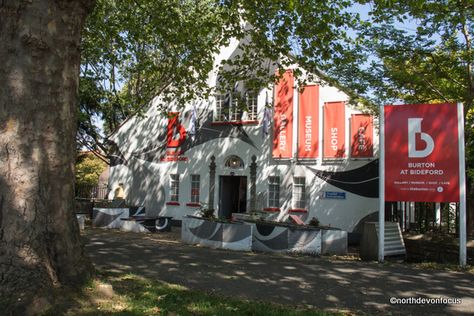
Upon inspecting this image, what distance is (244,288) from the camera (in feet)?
22.9

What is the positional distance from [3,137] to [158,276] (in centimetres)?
361

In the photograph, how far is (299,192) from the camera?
19.1 meters

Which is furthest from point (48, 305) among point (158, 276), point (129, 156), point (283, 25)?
point (129, 156)

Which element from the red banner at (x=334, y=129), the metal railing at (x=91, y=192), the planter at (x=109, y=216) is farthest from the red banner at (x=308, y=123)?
the metal railing at (x=91, y=192)

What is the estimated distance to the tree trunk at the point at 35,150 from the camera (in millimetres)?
4953

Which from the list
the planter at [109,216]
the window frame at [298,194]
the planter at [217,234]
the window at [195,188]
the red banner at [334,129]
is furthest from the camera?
the window at [195,188]

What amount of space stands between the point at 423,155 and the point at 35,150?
8808mm

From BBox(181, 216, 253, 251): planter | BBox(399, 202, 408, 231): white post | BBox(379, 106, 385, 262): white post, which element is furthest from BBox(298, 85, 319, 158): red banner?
BBox(379, 106, 385, 262): white post

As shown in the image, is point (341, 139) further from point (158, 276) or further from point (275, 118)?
point (158, 276)

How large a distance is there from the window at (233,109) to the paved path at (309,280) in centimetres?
1098

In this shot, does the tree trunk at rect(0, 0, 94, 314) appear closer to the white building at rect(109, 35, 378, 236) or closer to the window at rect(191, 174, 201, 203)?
the white building at rect(109, 35, 378, 236)

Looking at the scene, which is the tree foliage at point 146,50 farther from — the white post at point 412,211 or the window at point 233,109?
the white post at point 412,211

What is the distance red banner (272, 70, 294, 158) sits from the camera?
63.5ft

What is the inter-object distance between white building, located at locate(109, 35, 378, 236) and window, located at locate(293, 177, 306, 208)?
41 millimetres
